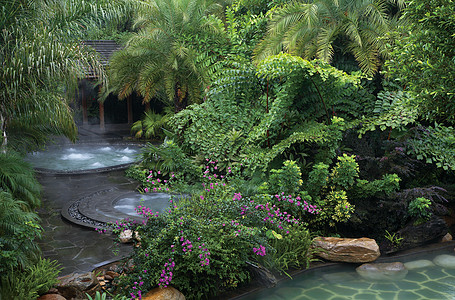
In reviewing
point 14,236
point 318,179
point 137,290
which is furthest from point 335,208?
point 14,236

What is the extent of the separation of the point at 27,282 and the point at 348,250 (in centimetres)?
480

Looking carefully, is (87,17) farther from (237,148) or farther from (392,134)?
(392,134)

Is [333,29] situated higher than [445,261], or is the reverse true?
[333,29]

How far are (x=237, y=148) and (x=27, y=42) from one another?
5037mm

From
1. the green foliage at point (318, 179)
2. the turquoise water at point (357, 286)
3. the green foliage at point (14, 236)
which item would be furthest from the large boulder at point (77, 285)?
the green foliage at point (318, 179)

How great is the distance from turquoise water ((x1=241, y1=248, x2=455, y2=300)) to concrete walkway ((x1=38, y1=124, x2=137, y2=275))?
245cm

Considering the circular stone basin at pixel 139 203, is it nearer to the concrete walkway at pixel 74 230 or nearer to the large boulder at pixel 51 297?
the concrete walkway at pixel 74 230

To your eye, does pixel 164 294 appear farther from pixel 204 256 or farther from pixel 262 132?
pixel 262 132

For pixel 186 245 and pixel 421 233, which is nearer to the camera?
pixel 186 245

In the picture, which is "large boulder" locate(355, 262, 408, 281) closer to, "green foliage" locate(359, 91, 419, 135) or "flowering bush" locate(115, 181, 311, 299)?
"flowering bush" locate(115, 181, 311, 299)

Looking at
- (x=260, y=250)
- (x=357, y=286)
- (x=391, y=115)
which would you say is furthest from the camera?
(x=391, y=115)

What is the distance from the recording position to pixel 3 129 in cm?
832

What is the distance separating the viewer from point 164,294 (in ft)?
17.3

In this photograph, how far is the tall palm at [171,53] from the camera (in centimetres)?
1293
